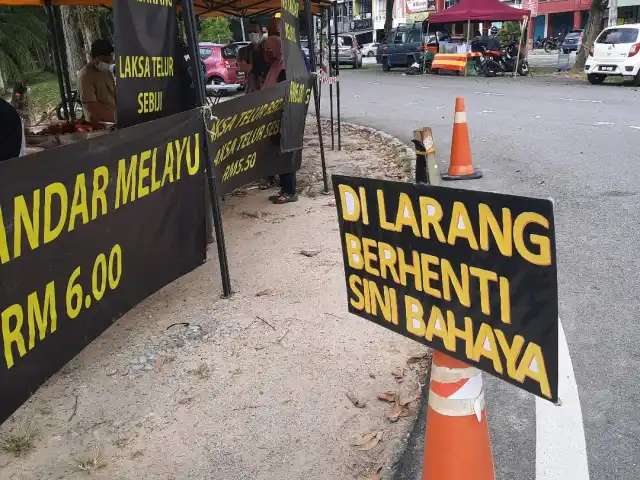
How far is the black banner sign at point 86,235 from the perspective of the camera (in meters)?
2.51

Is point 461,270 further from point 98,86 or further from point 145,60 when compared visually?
point 98,86

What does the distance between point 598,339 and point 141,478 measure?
2.62 m

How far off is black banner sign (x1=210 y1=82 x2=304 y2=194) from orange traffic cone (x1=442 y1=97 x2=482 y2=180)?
223 cm

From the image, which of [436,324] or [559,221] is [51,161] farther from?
[559,221]

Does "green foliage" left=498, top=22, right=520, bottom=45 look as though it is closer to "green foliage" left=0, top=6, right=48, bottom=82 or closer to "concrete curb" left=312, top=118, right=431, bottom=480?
"green foliage" left=0, top=6, right=48, bottom=82

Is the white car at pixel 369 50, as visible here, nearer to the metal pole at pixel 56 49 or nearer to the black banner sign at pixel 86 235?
the metal pole at pixel 56 49

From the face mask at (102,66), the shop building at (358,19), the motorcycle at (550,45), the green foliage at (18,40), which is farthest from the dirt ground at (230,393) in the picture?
the shop building at (358,19)

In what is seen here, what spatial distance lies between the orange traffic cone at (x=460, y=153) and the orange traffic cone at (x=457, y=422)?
18.7ft

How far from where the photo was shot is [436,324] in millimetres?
1899

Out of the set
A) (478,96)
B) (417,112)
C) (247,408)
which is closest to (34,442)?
(247,408)

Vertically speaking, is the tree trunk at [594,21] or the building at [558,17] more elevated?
the building at [558,17]

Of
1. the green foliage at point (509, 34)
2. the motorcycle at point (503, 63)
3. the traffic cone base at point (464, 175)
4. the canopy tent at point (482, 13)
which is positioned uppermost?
the canopy tent at point (482, 13)

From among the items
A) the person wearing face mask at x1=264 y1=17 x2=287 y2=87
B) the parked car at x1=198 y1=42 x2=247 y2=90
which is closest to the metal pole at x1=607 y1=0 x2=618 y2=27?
the parked car at x1=198 y1=42 x2=247 y2=90

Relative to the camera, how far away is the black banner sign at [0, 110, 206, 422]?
2508 mm
